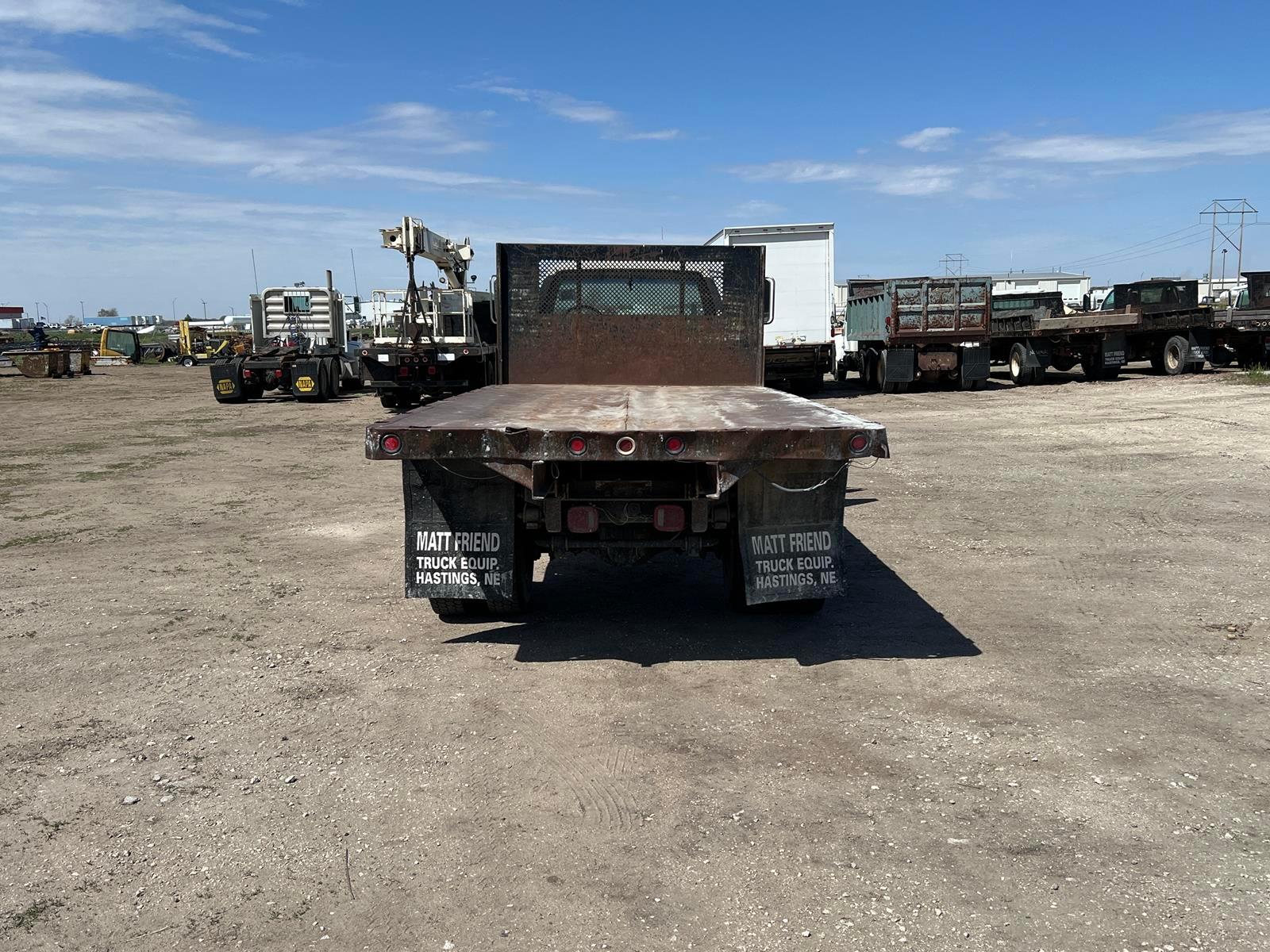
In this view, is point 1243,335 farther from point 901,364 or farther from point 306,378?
point 306,378

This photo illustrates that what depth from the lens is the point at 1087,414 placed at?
56.7 ft

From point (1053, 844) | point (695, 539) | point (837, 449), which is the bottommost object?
point (1053, 844)

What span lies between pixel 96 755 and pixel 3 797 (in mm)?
403

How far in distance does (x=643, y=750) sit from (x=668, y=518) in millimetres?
1327

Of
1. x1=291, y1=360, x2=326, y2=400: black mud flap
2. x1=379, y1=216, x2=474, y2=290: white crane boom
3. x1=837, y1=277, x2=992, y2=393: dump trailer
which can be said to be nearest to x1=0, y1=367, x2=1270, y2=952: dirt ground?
x1=379, y1=216, x2=474, y2=290: white crane boom

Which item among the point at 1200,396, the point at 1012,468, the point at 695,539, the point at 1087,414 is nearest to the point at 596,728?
the point at 695,539

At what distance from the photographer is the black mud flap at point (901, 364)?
22641mm

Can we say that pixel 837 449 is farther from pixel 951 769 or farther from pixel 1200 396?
pixel 1200 396

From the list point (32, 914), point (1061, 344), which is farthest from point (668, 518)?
point (1061, 344)

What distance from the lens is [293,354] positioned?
78.0 ft

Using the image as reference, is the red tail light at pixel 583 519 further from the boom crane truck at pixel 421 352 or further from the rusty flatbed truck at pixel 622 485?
the boom crane truck at pixel 421 352

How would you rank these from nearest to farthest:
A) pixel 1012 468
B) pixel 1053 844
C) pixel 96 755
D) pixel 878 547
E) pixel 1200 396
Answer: pixel 1053 844, pixel 96 755, pixel 878 547, pixel 1012 468, pixel 1200 396

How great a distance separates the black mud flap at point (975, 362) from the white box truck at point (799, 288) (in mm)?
3896

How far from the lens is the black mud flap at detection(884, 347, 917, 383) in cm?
2264
